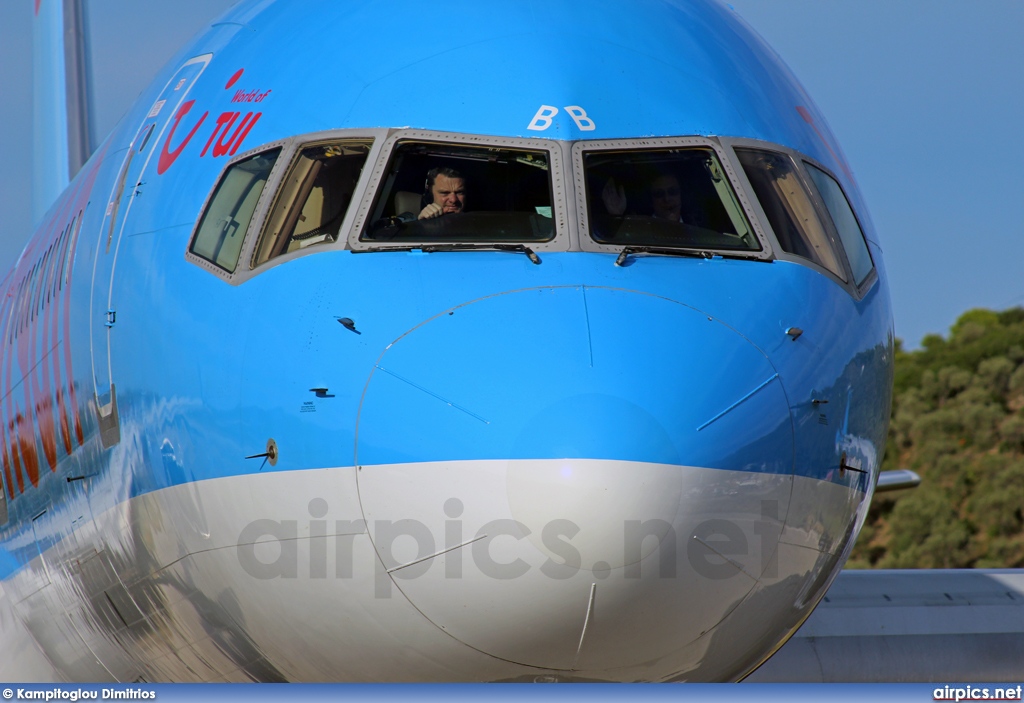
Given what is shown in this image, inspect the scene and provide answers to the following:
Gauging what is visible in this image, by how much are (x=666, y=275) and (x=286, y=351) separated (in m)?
1.47

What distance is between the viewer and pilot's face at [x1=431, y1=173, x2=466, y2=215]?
5.49m

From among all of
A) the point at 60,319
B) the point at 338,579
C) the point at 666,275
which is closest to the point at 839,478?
the point at 666,275

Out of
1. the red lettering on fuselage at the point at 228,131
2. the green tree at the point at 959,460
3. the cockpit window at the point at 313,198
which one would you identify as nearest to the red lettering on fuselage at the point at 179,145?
the red lettering on fuselage at the point at 228,131

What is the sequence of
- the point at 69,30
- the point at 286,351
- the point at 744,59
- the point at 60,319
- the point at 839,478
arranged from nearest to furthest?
the point at 286,351
the point at 839,478
the point at 744,59
the point at 60,319
the point at 69,30

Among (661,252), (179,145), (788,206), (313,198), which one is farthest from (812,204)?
(179,145)

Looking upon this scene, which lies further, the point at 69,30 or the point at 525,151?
the point at 69,30

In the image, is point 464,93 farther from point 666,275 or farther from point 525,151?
point 666,275

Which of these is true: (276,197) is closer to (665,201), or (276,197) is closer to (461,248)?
(461,248)

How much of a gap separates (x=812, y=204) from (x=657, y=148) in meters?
0.81

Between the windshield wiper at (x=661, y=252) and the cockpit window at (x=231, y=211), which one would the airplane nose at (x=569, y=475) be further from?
the cockpit window at (x=231, y=211)

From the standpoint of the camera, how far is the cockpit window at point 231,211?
566 centimetres

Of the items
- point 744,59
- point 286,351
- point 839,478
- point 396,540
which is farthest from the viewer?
point 744,59

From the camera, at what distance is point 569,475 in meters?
4.39

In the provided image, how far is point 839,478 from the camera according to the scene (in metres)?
5.45
